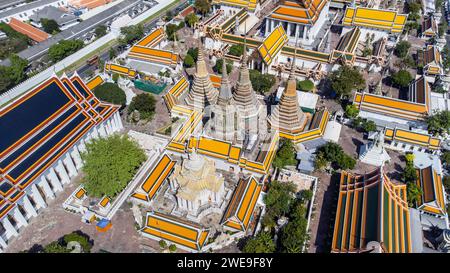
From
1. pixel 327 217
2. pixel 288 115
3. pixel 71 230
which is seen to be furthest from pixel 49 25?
pixel 327 217

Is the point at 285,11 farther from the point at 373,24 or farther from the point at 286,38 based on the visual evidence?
the point at 373,24

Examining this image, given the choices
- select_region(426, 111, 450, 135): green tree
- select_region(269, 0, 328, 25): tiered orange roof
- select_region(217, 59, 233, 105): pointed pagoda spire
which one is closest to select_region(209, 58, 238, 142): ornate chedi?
select_region(217, 59, 233, 105): pointed pagoda spire

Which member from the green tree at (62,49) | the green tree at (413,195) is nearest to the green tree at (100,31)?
the green tree at (62,49)

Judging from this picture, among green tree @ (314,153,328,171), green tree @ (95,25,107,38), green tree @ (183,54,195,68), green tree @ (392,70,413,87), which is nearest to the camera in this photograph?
green tree @ (314,153,328,171)

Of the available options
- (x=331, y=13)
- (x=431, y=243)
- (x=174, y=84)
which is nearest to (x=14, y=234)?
(x=174, y=84)

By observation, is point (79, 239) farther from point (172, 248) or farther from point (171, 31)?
point (171, 31)

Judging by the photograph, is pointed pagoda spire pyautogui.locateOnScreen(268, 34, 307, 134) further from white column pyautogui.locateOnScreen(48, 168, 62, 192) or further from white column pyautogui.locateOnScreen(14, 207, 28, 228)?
white column pyautogui.locateOnScreen(14, 207, 28, 228)
